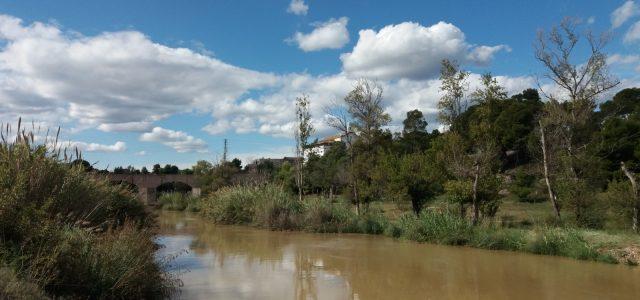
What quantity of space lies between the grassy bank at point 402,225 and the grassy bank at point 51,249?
33.8 feet

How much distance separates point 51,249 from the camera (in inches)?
249

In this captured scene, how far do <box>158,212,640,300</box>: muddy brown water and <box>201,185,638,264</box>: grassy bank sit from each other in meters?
0.48

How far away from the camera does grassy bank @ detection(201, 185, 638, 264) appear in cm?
1393

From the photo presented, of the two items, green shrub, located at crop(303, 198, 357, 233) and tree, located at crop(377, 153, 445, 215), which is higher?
tree, located at crop(377, 153, 445, 215)

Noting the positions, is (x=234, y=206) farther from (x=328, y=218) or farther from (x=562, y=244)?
(x=562, y=244)

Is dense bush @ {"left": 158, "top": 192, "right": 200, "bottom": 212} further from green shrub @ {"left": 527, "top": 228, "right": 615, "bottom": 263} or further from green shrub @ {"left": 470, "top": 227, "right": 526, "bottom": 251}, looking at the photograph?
green shrub @ {"left": 527, "top": 228, "right": 615, "bottom": 263}

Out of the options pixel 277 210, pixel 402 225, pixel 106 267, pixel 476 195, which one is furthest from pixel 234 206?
pixel 106 267

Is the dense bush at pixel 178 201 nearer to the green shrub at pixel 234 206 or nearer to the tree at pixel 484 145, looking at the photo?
the green shrub at pixel 234 206

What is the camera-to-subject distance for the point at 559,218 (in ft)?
54.8

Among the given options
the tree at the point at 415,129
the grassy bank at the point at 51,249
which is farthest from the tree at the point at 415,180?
the tree at the point at 415,129

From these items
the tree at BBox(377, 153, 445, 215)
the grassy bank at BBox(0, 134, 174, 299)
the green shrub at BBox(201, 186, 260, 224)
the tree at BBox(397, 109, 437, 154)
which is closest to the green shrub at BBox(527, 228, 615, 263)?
the tree at BBox(377, 153, 445, 215)

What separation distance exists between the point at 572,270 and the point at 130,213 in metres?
12.2

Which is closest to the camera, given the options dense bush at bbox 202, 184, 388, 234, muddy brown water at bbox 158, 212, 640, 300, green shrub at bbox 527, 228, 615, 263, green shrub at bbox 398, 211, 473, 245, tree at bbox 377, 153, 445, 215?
muddy brown water at bbox 158, 212, 640, 300

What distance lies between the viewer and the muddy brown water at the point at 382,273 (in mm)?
9492
